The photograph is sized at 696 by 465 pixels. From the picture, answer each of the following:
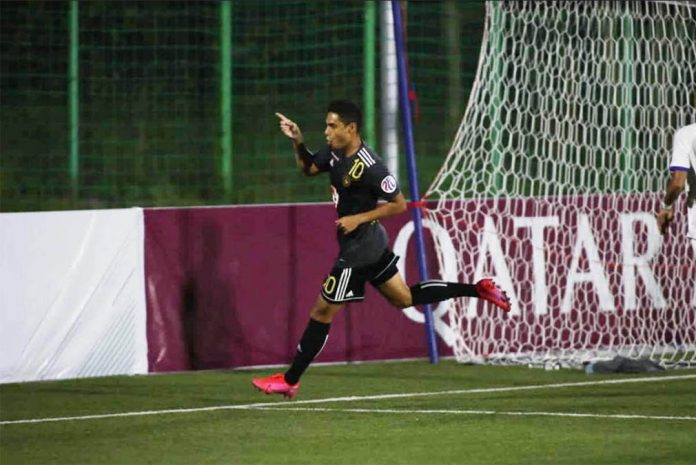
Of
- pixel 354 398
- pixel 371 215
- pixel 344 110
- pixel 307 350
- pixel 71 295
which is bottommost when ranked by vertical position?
pixel 354 398

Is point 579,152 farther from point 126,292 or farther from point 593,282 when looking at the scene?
point 126,292

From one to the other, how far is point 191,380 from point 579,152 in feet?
12.8

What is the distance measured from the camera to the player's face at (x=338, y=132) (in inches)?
490

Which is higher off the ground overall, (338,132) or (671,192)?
(338,132)

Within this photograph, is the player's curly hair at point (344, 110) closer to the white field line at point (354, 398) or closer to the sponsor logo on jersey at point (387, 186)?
the sponsor logo on jersey at point (387, 186)

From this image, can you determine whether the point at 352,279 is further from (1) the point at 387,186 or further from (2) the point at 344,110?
(2) the point at 344,110

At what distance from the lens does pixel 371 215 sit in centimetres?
1237

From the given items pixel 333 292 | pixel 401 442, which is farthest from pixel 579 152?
pixel 401 442

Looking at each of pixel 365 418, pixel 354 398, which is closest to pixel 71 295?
pixel 354 398

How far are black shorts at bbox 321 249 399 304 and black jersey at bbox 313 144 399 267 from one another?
5cm

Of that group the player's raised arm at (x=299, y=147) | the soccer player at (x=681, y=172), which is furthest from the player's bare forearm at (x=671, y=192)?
the player's raised arm at (x=299, y=147)

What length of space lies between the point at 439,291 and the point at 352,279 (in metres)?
0.80

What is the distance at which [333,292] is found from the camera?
41.1 feet

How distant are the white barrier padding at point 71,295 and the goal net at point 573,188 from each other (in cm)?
255
